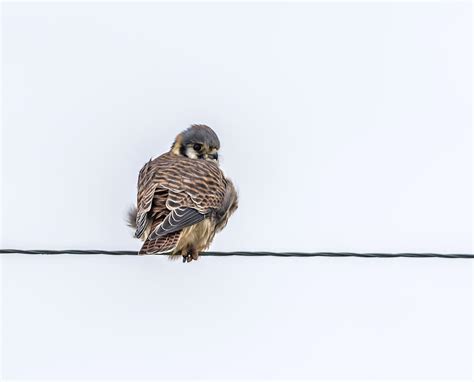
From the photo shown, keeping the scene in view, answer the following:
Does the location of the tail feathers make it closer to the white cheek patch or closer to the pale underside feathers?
the pale underside feathers

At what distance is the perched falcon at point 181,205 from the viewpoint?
715cm

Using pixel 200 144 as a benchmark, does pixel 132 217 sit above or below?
below

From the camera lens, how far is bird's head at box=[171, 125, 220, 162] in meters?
8.55

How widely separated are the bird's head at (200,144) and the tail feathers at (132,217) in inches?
32.4

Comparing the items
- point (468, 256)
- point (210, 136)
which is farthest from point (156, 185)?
point (468, 256)

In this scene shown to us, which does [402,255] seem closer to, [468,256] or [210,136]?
[468,256]

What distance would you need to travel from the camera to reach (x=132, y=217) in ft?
25.9

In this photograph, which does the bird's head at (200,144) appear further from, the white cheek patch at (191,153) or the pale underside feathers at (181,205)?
the pale underside feathers at (181,205)

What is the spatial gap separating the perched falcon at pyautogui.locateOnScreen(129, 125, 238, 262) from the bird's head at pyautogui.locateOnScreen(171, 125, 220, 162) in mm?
142

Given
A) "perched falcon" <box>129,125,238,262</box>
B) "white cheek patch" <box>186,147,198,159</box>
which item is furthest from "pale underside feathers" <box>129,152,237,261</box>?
"white cheek patch" <box>186,147,198,159</box>

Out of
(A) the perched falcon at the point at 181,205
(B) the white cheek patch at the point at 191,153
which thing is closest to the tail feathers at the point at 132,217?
(A) the perched falcon at the point at 181,205

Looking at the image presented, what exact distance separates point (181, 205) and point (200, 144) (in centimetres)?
129

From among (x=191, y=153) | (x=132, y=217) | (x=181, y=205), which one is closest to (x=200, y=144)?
(x=191, y=153)

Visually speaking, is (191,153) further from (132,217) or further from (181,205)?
(181,205)
